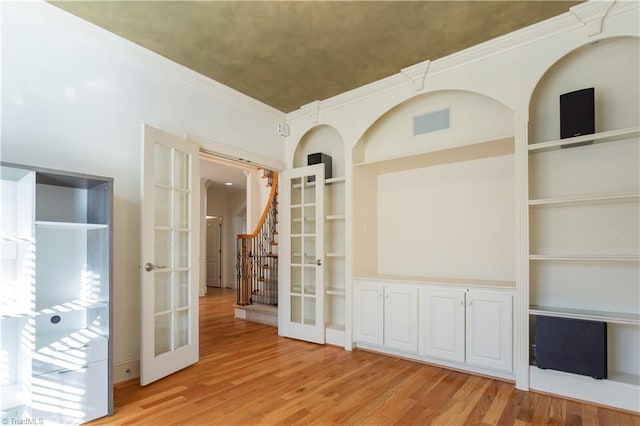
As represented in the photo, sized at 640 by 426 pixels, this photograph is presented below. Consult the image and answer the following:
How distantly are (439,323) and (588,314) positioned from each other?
1202 mm

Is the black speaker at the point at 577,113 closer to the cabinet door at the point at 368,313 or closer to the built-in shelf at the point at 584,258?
the built-in shelf at the point at 584,258

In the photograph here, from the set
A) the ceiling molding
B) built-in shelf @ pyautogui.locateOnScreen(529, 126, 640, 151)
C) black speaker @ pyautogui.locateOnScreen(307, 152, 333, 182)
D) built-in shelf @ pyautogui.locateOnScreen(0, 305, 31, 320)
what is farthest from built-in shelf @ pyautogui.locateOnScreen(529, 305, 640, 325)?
built-in shelf @ pyautogui.locateOnScreen(0, 305, 31, 320)

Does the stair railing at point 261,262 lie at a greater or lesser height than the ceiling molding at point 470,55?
lesser

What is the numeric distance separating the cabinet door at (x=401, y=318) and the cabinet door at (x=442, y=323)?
74 mm

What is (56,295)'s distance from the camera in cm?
263

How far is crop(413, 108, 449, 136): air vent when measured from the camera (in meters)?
3.82

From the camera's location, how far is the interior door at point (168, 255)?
3.04m

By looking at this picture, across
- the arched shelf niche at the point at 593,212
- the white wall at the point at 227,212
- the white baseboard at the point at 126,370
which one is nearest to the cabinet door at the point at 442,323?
the arched shelf niche at the point at 593,212

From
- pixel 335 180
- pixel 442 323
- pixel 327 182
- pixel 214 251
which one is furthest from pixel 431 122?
pixel 214 251

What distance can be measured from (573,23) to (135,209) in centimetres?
407

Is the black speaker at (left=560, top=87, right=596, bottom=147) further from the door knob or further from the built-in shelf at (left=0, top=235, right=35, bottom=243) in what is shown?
the built-in shelf at (left=0, top=235, right=35, bottom=243)

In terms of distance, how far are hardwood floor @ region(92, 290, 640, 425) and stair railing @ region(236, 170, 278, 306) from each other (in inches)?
83.3

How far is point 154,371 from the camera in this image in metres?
3.04

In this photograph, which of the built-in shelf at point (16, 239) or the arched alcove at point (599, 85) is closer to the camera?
the built-in shelf at point (16, 239)
